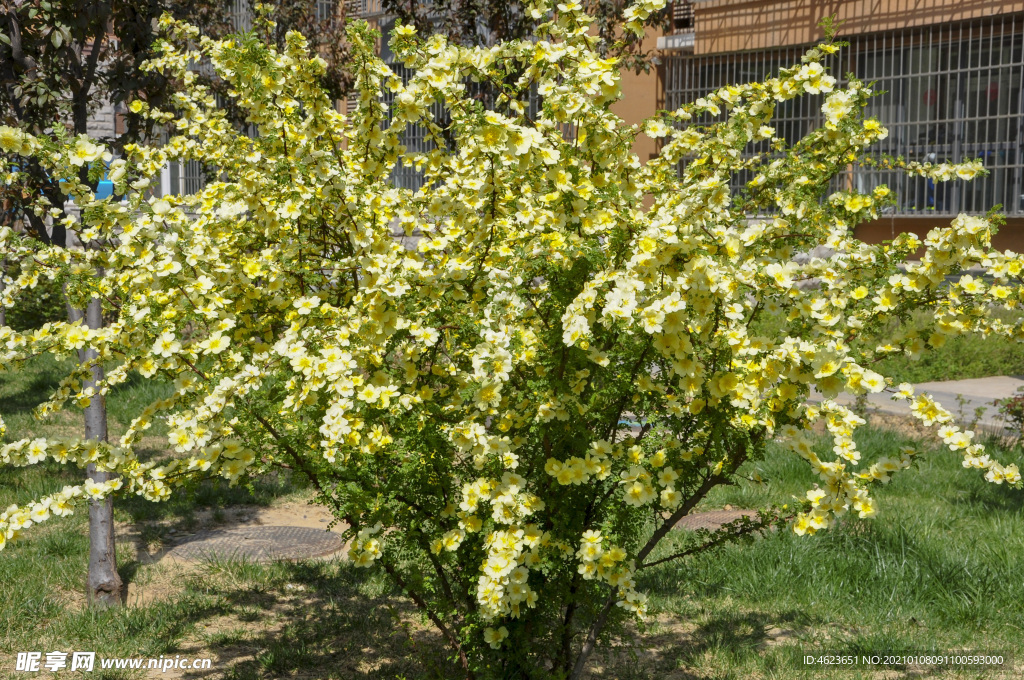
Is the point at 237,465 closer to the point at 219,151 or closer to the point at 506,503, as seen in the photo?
the point at 506,503

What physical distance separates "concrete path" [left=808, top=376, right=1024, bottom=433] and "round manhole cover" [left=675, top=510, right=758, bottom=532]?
134cm

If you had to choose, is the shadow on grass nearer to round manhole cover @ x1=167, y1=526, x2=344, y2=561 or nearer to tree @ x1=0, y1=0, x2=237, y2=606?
round manhole cover @ x1=167, y1=526, x2=344, y2=561

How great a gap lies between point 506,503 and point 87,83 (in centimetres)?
315

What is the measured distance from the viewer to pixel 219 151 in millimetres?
3525

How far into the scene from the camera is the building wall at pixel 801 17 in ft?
31.4

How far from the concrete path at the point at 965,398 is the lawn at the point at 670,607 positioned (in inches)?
68.0

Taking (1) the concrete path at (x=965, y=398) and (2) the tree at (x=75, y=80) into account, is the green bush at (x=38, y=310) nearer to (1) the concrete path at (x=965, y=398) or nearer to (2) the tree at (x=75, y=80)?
(2) the tree at (x=75, y=80)

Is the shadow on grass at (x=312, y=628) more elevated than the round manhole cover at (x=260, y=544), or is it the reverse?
the round manhole cover at (x=260, y=544)

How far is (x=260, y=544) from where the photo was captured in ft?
16.0

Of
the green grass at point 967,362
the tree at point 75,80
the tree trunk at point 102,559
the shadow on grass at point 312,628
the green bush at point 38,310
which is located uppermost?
the tree at point 75,80

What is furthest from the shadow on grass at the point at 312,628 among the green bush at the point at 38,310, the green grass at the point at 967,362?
the green bush at the point at 38,310

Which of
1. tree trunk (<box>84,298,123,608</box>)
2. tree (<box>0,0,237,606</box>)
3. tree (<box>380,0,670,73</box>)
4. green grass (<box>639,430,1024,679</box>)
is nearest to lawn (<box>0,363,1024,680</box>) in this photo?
green grass (<box>639,430,1024,679</box>)

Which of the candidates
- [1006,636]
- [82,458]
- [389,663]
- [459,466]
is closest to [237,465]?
[82,458]

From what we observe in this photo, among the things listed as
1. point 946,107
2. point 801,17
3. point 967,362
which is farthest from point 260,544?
point 801,17
